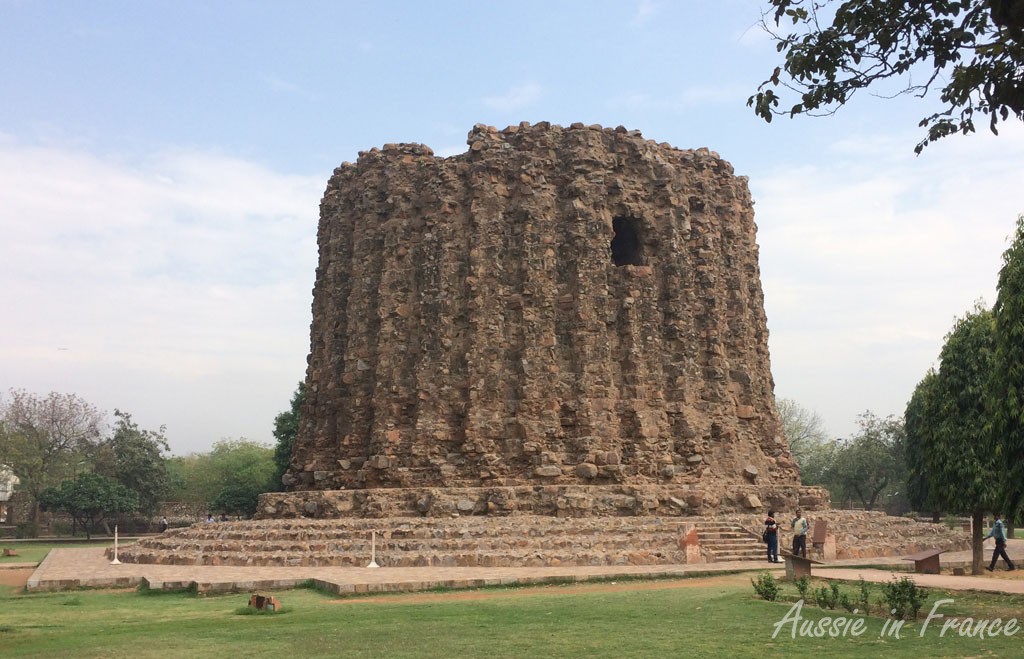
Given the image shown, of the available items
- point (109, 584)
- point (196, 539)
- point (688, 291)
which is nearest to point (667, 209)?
point (688, 291)

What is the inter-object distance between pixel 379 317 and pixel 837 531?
35.8 ft

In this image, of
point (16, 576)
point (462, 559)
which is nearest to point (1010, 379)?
point (462, 559)

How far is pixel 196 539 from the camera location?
19031 millimetres

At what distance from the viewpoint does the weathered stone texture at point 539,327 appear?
69.5 feet

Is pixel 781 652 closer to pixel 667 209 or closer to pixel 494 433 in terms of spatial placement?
pixel 494 433

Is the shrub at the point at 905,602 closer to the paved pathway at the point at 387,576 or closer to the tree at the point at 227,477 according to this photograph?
the paved pathway at the point at 387,576

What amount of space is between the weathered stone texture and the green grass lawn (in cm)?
864

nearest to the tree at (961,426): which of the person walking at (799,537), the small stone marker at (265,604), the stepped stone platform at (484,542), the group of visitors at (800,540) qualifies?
the group of visitors at (800,540)

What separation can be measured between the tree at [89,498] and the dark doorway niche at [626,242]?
67.7 feet

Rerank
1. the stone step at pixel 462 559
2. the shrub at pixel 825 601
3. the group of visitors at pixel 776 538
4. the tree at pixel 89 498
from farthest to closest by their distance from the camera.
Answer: the tree at pixel 89 498 < the group of visitors at pixel 776 538 < the stone step at pixel 462 559 < the shrub at pixel 825 601

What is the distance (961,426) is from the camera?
51.5 feet

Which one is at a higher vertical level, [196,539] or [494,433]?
[494,433]

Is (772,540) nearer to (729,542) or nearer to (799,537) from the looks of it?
(799,537)

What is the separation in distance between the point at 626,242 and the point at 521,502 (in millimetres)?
8092
